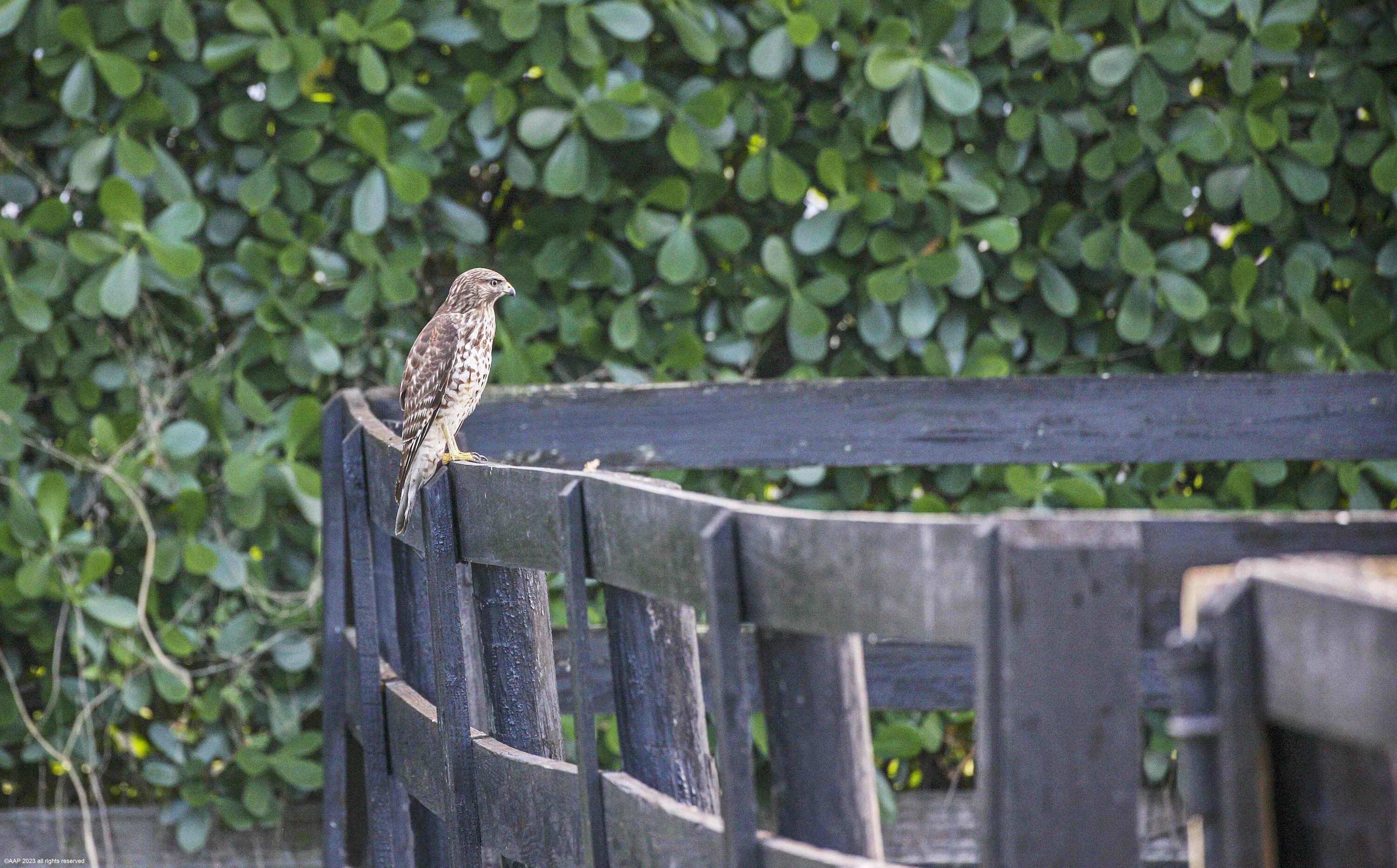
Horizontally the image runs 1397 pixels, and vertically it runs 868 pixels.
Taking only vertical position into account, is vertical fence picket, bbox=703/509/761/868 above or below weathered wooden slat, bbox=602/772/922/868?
above

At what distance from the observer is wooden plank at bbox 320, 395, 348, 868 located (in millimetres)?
2834

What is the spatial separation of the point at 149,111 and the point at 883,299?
168 cm

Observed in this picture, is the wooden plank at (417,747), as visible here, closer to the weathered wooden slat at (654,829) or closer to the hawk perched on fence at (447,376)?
the hawk perched on fence at (447,376)

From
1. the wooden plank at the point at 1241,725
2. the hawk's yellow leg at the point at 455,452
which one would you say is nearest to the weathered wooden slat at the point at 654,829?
the wooden plank at the point at 1241,725

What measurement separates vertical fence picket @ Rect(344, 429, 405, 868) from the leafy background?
24.5 inches

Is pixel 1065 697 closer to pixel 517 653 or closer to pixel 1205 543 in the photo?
pixel 1205 543

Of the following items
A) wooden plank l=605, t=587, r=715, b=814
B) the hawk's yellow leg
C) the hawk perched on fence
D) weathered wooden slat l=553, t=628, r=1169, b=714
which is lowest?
weathered wooden slat l=553, t=628, r=1169, b=714

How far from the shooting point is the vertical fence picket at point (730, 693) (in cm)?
114

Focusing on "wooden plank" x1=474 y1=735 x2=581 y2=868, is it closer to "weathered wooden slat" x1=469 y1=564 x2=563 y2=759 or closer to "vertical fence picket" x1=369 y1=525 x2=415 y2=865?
"weathered wooden slat" x1=469 y1=564 x2=563 y2=759

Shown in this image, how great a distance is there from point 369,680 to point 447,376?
0.53m

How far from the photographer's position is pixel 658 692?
1.42m

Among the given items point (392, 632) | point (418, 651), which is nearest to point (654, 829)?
point (418, 651)

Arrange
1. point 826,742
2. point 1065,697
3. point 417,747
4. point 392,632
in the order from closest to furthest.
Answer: point 1065,697
point 826,742
point 417,747
point 392,632

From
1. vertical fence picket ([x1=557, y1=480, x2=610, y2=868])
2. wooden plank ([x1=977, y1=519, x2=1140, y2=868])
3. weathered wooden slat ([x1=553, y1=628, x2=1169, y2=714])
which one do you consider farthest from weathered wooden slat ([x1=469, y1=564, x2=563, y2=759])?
weathered wooden slat ([x1=553, y1=628, x2=1169, y2=714])
